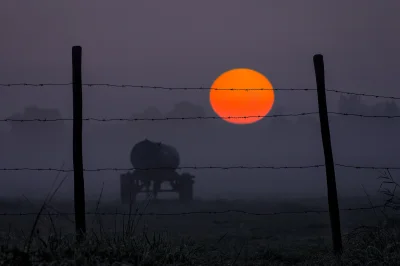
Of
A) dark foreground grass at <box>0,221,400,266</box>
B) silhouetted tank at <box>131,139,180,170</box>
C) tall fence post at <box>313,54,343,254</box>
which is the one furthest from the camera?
silhouetted tank at <box>131,139,180,170</box>

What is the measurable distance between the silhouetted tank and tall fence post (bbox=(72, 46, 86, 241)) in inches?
1018

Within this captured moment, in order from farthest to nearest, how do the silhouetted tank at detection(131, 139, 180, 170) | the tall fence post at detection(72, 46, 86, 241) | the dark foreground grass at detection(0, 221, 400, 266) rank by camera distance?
the silhouetted tank at detection(131, 139, 180, 170) → the tall fence post at detection(72, 46, 86, 241) → the dark foreground grass at detection(0, 221, 400, 266)

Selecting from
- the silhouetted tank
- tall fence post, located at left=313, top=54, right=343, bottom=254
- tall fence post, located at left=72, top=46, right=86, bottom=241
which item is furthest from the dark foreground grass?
the silhouetted tank

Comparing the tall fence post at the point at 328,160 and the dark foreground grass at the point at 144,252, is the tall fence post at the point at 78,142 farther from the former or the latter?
the tall fence post at the point at 328,160

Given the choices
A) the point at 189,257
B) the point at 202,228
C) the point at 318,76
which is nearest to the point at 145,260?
the point at 189,257

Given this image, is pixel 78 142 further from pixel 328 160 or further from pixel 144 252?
pixel 328 160

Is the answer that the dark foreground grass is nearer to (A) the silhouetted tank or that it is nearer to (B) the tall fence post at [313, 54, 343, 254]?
(B) the tall fence post at [313, 54, 343, 254]

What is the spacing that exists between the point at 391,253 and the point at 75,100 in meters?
4.18

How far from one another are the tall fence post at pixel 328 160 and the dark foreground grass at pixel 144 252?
0.21 m

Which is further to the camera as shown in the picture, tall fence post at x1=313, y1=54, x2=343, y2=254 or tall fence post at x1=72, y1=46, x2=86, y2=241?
tall fence post at x1=313, y1=54, x2=343, y2=254

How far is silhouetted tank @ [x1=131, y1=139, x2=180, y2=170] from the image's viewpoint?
32312 mm

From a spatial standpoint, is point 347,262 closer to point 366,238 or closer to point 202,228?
point 366,238

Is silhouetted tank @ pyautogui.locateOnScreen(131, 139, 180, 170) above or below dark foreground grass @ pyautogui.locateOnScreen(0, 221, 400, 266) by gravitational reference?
above

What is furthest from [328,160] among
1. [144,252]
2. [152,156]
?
[152,156]
